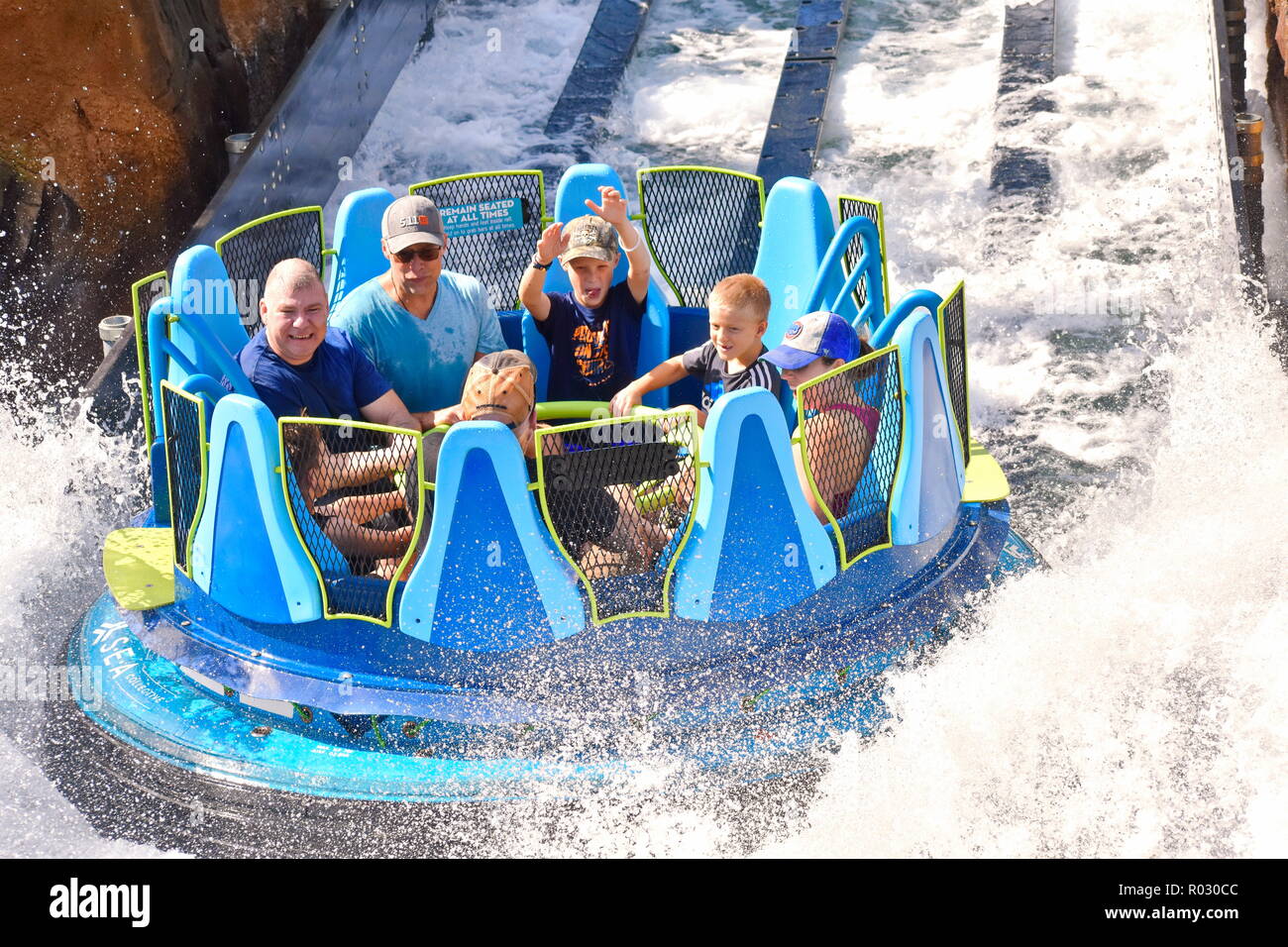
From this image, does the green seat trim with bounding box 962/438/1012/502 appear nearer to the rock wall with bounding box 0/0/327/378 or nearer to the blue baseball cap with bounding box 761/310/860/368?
the blue baseball cap with bounding box 761/310/860/368

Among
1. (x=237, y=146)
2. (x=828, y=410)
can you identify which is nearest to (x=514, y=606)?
(x=828, y=410)

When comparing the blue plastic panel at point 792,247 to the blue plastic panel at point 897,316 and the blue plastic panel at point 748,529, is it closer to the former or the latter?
the blue plastic panel at point 897,316

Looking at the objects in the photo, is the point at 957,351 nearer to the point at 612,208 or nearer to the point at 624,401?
the point at 624,401

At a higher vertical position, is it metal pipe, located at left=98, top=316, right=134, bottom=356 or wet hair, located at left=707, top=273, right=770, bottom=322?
wet hair, located at left=707, top=273, right=770, bottom=322

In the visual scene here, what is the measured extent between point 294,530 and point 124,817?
0.99m

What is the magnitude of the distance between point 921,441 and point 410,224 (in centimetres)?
167

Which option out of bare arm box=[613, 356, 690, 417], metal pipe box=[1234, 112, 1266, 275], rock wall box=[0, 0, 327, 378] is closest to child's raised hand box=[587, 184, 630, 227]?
bare arm box=[613, 356, 690, 417]

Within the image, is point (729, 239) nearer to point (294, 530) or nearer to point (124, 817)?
point (294, 530)

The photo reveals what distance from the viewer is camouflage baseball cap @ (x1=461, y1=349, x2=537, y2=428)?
12.4 ft

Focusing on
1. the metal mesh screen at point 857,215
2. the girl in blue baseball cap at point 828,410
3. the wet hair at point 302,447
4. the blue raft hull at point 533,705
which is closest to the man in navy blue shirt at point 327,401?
the wet hair at point 302,447

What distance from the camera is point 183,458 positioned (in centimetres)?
400

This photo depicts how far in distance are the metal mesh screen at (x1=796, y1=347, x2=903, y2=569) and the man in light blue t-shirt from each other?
1.15 metres

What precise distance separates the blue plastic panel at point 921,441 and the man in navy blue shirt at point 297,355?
1411 millimetres

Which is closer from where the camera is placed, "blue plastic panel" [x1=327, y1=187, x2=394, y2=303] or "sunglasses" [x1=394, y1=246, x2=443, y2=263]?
"sunglasses" [x1=394, y1=246, x2=443, y2=263]
